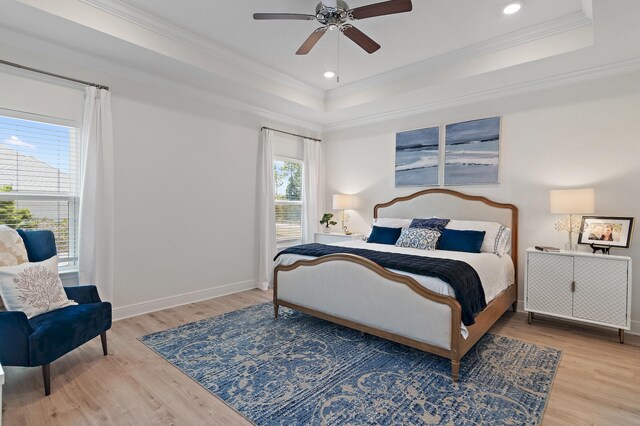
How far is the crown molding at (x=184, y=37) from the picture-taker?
2.79 meters

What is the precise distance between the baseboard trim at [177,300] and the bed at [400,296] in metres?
1.19

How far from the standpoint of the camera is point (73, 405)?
2031mm

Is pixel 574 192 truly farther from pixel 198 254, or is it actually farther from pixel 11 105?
pixel 11 105

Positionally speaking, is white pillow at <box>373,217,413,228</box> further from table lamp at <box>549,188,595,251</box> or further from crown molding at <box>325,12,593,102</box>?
crown molding at <box>325,12,593,102</box>

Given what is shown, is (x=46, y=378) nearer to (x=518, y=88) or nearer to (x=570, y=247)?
(x=570, y=247)

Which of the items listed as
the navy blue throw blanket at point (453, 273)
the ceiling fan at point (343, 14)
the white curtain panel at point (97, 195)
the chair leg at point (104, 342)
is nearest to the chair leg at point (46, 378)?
the chair leg at point (104, 342)

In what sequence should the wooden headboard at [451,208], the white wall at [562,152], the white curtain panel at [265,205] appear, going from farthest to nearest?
the white curtain panel at [265,205], the wooden headboard at [451,208], the white wall at [562,152]

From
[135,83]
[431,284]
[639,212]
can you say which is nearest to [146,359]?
[431,284]

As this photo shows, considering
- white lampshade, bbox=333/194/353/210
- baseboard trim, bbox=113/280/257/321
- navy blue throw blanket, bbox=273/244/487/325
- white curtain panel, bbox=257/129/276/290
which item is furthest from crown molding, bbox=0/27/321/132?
navy blue throw blanket, bbox=273/244/487/325

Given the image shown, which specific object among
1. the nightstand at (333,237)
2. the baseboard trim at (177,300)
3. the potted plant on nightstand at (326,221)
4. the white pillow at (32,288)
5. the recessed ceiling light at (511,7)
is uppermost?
the recessed ceiling light at (511,7)

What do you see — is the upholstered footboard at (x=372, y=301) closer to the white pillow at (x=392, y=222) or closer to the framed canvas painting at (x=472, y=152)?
the white pillow at (x=392, y=222)

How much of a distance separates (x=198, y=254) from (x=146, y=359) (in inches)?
66.8

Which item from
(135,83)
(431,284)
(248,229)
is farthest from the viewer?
(248,229)

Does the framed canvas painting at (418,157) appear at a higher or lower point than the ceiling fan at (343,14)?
lower
